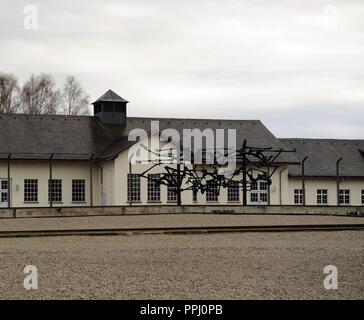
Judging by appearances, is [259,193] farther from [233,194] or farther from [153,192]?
[153,192]

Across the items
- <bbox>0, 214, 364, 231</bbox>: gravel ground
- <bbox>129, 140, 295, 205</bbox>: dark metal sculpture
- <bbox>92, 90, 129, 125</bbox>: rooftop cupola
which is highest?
<bbox>92, 90, 129, 125</bbox>: rooftop cupola

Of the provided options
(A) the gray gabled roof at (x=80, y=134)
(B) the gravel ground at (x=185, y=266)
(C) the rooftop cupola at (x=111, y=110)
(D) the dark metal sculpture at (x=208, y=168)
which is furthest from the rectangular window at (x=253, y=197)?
(B) the gravel ground at (x=185, y=266)

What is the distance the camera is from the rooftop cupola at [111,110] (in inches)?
2237

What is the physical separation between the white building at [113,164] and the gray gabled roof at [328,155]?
0.06 m

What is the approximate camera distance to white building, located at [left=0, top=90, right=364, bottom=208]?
5081 cm

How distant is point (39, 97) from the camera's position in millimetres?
80000

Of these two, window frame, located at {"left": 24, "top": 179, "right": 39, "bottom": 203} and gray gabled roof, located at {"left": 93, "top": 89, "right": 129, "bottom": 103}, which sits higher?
gray gabled roof, located at {"left": 93, "top": 89, "right": 129, "bottom": 103}

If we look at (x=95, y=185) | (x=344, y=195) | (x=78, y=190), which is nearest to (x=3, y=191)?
(x=78, y=190)

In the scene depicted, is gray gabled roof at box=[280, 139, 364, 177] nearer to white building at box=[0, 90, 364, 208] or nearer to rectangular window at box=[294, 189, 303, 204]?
white building at box=[0, 90, 364, 208]

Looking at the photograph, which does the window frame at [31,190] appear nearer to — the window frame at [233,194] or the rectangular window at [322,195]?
the window frame at [233,194]

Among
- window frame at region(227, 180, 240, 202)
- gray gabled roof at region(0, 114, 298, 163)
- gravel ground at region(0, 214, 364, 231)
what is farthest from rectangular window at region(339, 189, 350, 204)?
gravel ground at region(0, 214, 364, 231)

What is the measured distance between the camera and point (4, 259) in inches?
696
